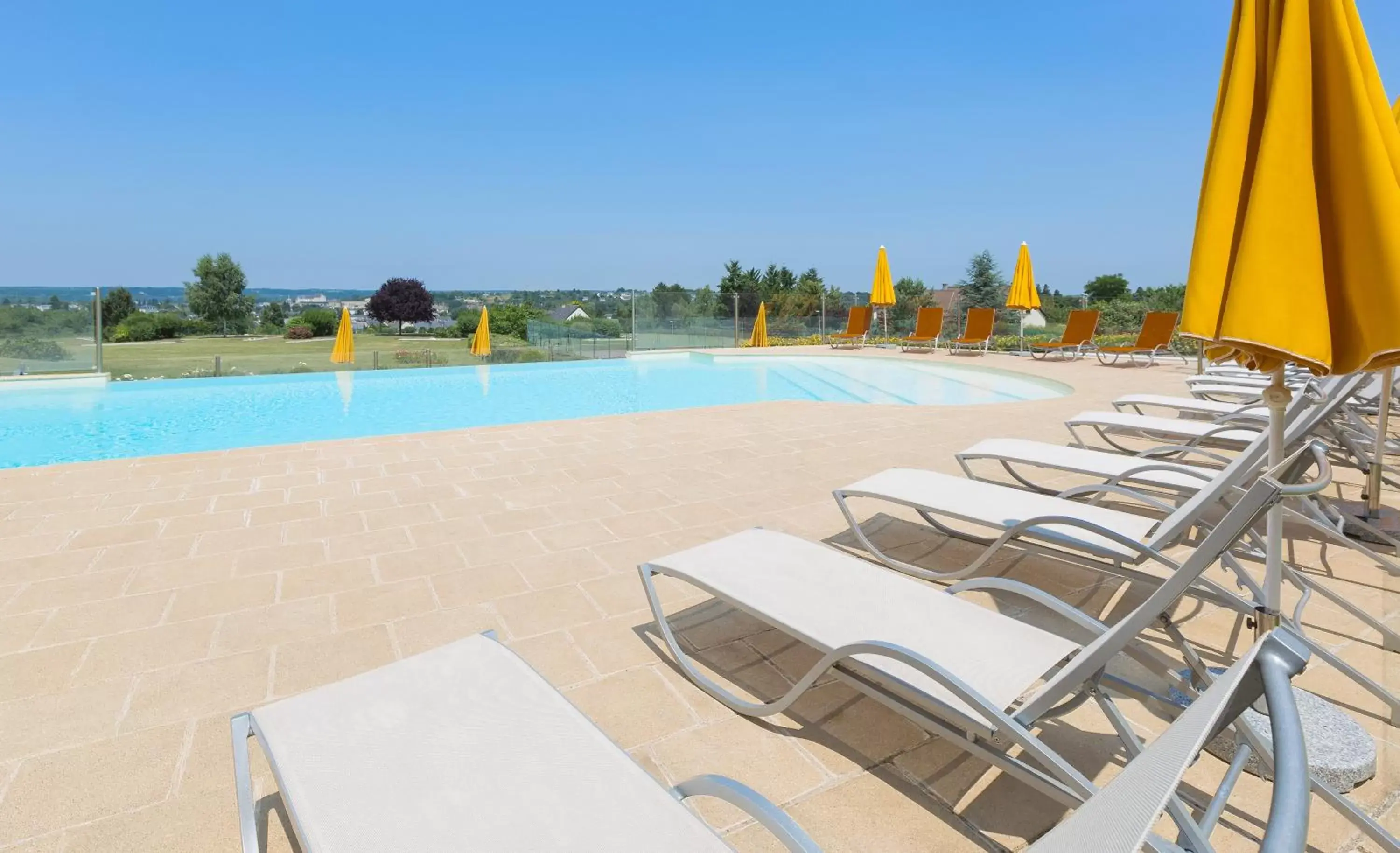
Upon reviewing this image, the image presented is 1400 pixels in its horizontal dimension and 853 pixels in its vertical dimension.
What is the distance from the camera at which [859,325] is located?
58.5 feet

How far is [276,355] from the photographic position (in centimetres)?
1292

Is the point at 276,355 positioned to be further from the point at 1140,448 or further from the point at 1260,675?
the point at 1260,675

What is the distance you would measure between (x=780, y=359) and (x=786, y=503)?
41.9 feet

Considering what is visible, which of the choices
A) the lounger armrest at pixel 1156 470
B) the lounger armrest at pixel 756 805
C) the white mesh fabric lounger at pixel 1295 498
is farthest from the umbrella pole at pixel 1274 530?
the lounger armrest at pixel 756 805

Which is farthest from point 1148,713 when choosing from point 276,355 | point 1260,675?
point 276,355

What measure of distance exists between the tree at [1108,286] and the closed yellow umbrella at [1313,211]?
69907 mm

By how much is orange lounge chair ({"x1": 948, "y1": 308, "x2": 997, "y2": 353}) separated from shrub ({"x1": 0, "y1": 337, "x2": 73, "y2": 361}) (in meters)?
16.5

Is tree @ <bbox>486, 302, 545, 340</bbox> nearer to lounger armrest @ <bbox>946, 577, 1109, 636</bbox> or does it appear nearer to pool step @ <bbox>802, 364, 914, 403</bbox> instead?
pool step @ <bbox>802, 364, 914, 403</bbox>

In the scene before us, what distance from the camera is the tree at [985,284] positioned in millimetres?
37906

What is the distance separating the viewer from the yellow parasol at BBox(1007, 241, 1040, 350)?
51.1ft

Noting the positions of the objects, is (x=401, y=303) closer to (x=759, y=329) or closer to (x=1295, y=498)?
(x=759, y=329)

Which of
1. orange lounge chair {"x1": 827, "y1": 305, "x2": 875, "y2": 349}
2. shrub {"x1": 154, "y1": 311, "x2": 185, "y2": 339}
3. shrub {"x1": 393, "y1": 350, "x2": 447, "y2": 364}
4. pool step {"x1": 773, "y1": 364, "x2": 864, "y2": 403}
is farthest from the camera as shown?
orange lounge chair {"x1": 827, "y1": 305, "x2": 875, "y2": 349}

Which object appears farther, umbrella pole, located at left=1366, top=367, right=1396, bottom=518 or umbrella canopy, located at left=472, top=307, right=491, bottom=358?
umbrella canopy, located at left=472, top=307, right=491, bottom=358

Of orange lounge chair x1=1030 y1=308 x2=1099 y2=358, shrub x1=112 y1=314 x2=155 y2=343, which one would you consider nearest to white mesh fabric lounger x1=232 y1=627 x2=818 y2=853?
shrub x1=112 y1=314 x2=155 y2=343
